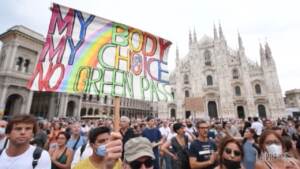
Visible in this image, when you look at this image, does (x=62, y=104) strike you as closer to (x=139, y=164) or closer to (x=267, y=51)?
(x=139, y=164)

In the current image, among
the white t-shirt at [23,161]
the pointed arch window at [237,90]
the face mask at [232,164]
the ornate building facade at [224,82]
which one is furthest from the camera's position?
the pointed arch window at [237,90]

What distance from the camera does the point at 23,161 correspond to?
159 cm

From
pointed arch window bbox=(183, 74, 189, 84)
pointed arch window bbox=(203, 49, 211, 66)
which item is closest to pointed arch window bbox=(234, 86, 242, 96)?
pointed arch window bbox=(203, 49, 211, 66)

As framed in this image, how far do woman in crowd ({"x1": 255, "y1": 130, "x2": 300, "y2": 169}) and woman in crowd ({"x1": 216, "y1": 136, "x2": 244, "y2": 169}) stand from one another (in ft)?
1.53

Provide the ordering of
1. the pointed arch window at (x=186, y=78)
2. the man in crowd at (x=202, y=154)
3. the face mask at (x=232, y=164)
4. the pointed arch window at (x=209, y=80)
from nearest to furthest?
the face mask at (x=232, y=164) < the man in crowd at (x=202, y=154) < the pointed arch window at (x=209, y=80) < the pointed arch window at (x=186, y=78)

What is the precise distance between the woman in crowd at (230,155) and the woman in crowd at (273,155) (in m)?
0.47

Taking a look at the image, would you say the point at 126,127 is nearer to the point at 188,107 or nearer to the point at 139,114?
the point at 188,107

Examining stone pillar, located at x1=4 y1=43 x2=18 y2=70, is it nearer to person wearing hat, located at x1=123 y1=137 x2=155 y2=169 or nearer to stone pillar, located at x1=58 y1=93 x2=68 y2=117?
stone pillar, located at x1=58 y1=93 x2=68 y2=117

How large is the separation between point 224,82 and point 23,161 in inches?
1107

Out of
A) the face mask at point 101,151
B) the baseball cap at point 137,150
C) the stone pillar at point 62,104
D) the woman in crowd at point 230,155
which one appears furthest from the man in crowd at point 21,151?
the stone pillar at point 62,104

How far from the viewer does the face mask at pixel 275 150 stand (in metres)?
2.28

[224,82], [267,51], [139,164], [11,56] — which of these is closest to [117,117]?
[139,164]

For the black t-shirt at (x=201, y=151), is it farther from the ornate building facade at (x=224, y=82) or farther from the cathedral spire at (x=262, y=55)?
the cathedral spire at (x=262, y=55)

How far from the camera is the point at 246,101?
1000 inches
